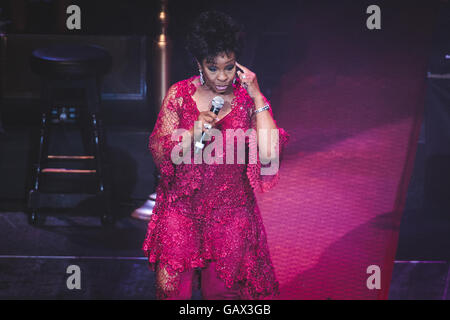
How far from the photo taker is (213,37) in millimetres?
1714

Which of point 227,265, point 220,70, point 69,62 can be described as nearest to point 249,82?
point 220,70

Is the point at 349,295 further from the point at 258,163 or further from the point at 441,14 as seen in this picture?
the point at 441,14

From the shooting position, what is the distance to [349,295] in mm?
2604

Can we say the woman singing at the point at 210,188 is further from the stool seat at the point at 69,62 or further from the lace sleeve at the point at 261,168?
the stool seat at the point at 69,62

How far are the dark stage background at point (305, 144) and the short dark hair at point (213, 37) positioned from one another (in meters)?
1.25

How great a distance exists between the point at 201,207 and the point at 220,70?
0.48 metres

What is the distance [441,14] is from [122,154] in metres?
2.70

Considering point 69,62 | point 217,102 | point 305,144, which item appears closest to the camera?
point 217,102

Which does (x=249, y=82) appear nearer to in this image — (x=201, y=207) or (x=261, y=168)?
(x=261, y=168)

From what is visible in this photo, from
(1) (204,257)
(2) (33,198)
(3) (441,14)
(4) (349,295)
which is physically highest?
(3) (441,14)

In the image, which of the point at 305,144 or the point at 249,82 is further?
the point at 305,144

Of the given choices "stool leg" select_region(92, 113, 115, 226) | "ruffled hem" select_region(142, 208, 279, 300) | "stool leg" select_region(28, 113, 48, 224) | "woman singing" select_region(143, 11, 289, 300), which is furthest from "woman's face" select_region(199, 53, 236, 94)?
"stool leg" select_region(28, 113, 48, 224)

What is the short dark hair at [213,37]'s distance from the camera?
5.61ft

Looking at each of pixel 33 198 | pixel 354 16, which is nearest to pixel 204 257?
pixel 33 198
